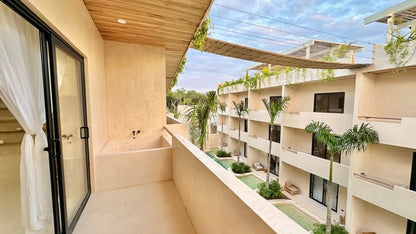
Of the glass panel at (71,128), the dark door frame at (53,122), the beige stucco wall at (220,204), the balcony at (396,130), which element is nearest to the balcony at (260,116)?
the balcony at (396,130)

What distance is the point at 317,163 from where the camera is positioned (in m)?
5.95

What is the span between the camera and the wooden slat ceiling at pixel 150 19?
2.04 meters

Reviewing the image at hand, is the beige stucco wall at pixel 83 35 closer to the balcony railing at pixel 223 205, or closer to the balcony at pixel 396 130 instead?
the balcony railing at pixel 223 205

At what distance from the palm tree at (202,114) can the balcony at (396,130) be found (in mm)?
4412

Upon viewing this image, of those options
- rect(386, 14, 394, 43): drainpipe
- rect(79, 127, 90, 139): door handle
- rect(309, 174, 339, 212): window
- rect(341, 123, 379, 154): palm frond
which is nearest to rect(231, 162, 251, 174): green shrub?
rect(309, 174, 339, 212): window

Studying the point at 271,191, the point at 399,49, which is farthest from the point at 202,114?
the point at 399,49

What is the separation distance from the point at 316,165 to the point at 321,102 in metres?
2.52

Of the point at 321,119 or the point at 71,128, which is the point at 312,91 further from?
the point at 71,128

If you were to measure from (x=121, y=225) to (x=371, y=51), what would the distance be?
6.86 metres

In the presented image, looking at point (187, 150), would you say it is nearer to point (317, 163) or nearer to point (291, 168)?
point (317, 163)

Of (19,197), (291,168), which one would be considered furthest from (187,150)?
(291,168)

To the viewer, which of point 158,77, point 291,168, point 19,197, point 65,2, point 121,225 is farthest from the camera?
point 291,168

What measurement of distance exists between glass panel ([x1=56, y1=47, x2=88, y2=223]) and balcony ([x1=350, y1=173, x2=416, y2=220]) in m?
6.55

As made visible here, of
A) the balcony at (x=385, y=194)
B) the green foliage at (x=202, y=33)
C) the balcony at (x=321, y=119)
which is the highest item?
the green foliage at (x=202, y=33)
